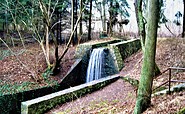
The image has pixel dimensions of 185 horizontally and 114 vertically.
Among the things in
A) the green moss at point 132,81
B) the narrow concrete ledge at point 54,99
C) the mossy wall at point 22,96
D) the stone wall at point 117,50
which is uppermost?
the stone wall at point 117,50

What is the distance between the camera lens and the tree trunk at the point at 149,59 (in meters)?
4.84

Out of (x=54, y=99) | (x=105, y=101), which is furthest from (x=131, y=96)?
(x=54, y=99)

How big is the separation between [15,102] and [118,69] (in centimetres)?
547

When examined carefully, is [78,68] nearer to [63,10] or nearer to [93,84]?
[93,84]

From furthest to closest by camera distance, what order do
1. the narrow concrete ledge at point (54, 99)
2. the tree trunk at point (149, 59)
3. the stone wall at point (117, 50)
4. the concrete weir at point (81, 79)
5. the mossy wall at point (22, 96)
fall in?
the stone wall at point (117, 50), the mossy wall at point (22, 96), the concrete weir at point (81, 79), the narrow concrete ledge at point (54, 99), the tree trunk at point (149, 59)

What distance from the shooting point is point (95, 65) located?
12547 millimetres

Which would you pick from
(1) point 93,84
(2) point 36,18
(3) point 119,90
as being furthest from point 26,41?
(3) point 119,90

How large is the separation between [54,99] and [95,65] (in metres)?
4.61

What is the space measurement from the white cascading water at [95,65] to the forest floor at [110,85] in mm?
1236

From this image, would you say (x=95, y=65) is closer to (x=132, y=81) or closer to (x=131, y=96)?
(x=132, y=81)

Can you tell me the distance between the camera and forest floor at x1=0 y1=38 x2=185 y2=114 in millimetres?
5949

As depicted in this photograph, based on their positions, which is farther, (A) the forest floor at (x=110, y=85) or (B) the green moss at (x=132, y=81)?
(B) the green moss at (x=132, y=81)

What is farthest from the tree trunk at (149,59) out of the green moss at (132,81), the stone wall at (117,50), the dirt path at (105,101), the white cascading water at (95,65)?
the white cascading water at (95,65)

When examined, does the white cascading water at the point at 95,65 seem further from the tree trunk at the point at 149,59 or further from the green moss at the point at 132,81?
the tree trunk at the point at 149,59
